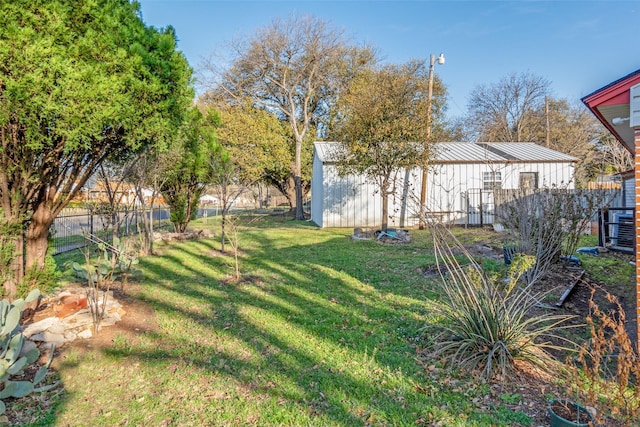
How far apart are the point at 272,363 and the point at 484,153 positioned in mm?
15488

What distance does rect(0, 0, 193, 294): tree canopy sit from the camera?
139 inches

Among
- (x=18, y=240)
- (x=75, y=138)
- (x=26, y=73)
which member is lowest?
(x=18, y=240)

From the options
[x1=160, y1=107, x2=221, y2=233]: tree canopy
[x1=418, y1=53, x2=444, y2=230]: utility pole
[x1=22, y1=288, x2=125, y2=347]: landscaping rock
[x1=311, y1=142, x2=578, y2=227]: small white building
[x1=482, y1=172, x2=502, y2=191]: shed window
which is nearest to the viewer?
[x1=22, y1=288, x2=125, y2=347]: landscaping rock

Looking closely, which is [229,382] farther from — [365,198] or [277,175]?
[277,175]

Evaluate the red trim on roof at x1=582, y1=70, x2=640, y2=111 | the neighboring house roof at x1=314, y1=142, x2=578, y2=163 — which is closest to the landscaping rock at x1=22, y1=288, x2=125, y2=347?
the red trim on roof at x1=582, y1=70, x2=640, y2=111

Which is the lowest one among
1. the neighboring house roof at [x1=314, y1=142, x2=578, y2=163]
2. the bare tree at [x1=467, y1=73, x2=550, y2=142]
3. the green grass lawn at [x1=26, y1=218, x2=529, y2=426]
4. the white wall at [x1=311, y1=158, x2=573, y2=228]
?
the green grass lawn at [x1=26, y1=218, x2=529, y2=426]

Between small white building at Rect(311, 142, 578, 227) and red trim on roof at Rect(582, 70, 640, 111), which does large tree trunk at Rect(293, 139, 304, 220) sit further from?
red trim on roof at Rect(582, 70, 640, 111)

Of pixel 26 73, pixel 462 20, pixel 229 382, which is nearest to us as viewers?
pixel 229 382

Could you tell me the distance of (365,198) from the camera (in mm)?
14875

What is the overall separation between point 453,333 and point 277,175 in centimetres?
1917

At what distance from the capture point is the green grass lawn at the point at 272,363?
8.36 feet

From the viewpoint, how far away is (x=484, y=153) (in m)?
15.9

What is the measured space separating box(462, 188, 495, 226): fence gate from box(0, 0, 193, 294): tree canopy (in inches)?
500

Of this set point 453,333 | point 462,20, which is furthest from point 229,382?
point 462,20
